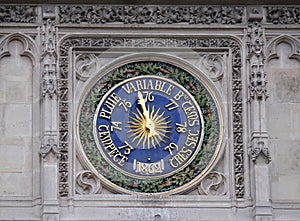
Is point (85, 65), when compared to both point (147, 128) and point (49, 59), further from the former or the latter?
point (147, 128)

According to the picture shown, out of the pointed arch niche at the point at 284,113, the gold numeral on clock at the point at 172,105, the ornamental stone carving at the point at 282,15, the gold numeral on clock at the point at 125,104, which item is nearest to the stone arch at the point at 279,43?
the pointed arch niche at the point at 284,113

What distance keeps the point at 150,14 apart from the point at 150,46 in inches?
19.5

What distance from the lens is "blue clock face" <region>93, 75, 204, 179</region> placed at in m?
22.8

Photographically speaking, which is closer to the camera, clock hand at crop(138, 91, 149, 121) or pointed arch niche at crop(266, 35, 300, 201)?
pointed arch niche at crop(266, 35, 300, 201)

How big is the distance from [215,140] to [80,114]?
208cm

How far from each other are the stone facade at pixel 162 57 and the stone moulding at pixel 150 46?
0.05ft

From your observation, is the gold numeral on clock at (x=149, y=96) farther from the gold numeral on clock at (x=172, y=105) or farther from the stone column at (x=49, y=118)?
the stone column at (x=49, y=118)

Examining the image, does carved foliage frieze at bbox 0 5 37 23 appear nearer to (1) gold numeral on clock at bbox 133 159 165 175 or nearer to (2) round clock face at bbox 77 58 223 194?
(2) round clock face at bbox 77 58 223 194

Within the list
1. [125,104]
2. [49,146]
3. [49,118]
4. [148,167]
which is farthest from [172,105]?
[49,146]

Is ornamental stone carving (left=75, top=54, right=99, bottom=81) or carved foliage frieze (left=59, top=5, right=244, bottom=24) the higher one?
carved foliage frieze (left=59, top=5, right=244, bottom=24)

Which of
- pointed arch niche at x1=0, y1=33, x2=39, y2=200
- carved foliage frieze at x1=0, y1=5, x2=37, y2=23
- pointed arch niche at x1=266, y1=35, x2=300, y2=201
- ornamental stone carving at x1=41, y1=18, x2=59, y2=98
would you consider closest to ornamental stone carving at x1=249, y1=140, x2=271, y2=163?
pointed arch niche at x1=266, y1=35, x2=300, y2=201

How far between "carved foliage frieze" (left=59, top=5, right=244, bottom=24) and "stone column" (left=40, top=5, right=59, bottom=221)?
0.30 metres

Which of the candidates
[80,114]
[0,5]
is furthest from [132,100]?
[0,5]

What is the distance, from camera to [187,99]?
23109mm
